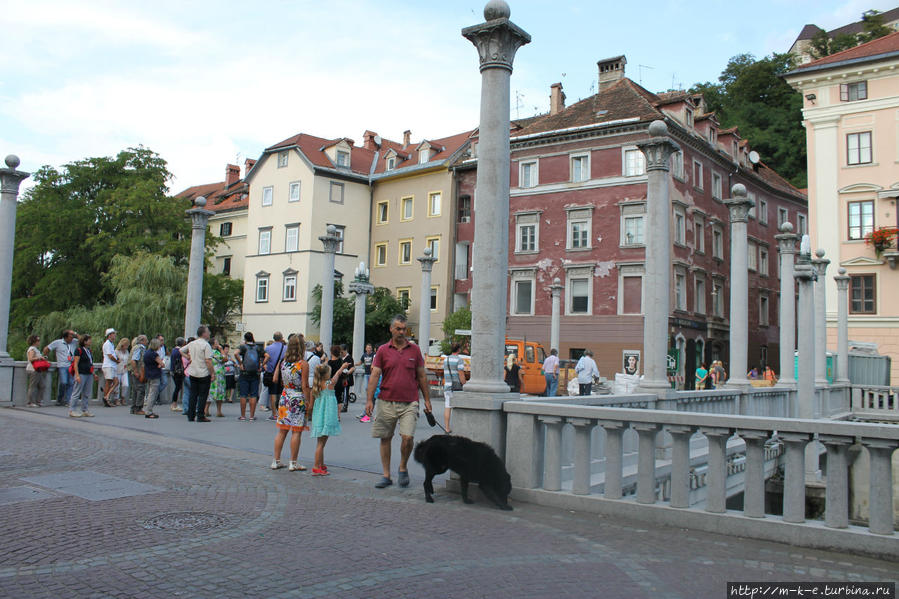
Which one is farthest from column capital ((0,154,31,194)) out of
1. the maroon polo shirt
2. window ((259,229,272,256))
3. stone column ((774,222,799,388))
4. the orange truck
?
window ((259,229,272,256))

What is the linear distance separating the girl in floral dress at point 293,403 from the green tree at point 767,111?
59307 millimetres

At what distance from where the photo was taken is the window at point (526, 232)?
45844 mm

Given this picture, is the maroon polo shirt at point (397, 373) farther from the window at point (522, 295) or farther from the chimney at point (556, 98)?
the chimney at point (556, 98)

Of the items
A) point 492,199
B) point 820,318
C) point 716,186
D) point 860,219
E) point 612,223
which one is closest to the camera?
point 492,199

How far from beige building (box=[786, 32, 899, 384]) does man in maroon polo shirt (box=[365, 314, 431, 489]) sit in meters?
32.4

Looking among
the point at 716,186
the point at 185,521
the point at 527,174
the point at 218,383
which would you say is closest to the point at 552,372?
the point at 218,383

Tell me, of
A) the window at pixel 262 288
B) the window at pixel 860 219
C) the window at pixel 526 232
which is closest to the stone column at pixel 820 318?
the window at pixel 860 219

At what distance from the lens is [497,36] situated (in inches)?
352

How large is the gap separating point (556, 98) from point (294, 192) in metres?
19.9

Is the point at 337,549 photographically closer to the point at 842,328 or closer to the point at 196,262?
the point at 196,262

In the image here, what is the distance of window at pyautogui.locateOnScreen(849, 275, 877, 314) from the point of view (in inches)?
1409

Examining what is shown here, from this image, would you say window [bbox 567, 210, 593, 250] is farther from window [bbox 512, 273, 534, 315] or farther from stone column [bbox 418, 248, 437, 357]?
stone column [bbox 418, 248, 437, 357]

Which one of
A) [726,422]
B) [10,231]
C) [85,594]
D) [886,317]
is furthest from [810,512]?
[886,317]

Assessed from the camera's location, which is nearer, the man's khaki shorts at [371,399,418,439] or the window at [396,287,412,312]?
the man's khaki shorts at [371,399,418,439]
